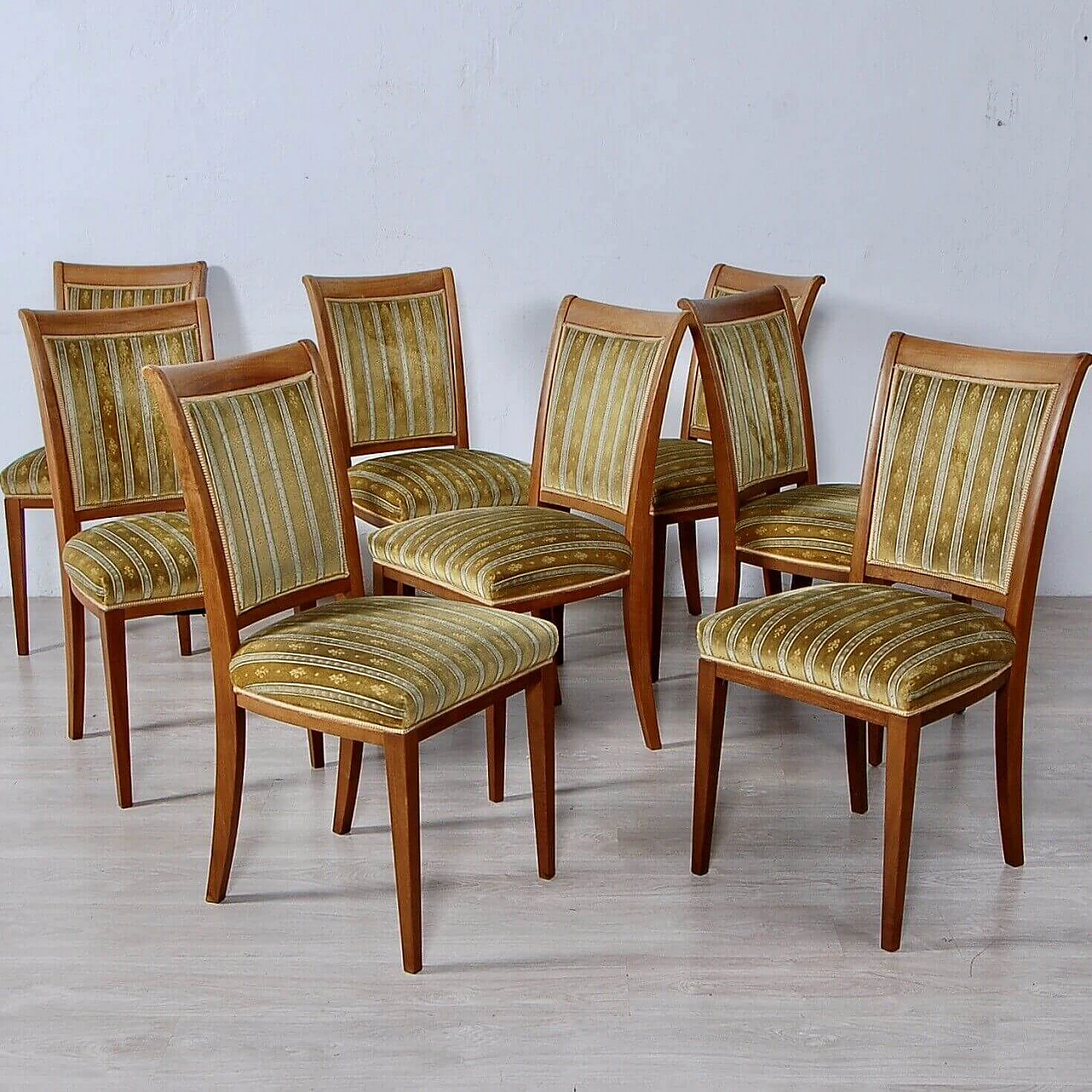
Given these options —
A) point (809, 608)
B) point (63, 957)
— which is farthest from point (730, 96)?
point (63, 957)

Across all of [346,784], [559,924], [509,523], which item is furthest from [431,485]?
[559,924]

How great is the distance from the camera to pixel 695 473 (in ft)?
10.4

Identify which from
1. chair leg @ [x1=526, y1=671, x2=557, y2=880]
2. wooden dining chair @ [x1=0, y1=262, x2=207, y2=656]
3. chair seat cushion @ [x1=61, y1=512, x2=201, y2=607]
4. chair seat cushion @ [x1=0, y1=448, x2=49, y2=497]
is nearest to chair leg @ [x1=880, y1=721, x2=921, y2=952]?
chair leg @ [x1=526, y1=671, x2=557, y2=880]

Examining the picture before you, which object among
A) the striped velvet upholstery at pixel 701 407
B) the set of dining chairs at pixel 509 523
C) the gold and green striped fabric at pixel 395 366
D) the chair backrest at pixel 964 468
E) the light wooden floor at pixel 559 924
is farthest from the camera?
the striped velvet upholstery at pixel 701 407

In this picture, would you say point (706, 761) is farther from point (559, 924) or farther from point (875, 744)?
point (875, 744)

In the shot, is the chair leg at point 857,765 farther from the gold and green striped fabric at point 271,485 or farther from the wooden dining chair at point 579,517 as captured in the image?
the gold and green striped fabric at point 271,485

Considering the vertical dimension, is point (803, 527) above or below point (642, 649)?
above

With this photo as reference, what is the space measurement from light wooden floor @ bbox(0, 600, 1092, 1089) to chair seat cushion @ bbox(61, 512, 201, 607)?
1.32 ft

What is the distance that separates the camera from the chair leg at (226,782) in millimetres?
2178

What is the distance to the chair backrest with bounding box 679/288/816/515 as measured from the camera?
9.21 ft

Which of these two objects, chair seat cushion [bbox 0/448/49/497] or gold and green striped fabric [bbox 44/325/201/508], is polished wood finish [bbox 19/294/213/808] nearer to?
gold and green striped fabric [bbox 44/325/201/508]

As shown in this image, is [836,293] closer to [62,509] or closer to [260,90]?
[260,90]

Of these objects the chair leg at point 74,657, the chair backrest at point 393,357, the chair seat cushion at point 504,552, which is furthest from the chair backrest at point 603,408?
the chair leg at point 74,657

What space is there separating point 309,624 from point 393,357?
1.33 metres
